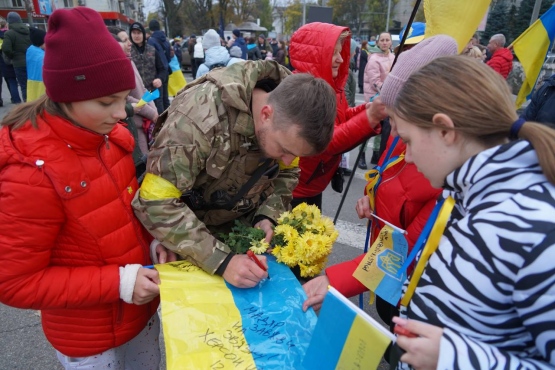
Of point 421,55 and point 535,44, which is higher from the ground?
point 421,55

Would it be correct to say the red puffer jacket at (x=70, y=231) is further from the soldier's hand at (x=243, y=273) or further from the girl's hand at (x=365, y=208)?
the girl's hand at (x=365, y=208)

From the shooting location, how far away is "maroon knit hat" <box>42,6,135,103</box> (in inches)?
A: 51.1

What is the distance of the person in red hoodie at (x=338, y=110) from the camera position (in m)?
2.67

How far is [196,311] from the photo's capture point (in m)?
1.44

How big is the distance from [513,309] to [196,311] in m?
1.01

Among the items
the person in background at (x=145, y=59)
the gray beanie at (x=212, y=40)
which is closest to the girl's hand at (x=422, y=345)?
the person in background at (x=145, y=59)

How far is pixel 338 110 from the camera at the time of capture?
10.4ft

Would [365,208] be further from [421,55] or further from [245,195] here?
[421,55]

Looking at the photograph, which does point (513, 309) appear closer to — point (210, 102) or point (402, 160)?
point (402, 160)

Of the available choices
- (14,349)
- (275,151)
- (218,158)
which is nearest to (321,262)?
(275,151)

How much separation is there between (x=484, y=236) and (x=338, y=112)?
2.36m

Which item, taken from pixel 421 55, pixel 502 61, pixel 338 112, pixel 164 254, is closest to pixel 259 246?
pixel 164 254

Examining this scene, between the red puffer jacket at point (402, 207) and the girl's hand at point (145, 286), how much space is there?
2.49 feet

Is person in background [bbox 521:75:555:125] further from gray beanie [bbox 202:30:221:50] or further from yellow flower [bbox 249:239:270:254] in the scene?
gray beanie [bbox 202:30:221:50]
